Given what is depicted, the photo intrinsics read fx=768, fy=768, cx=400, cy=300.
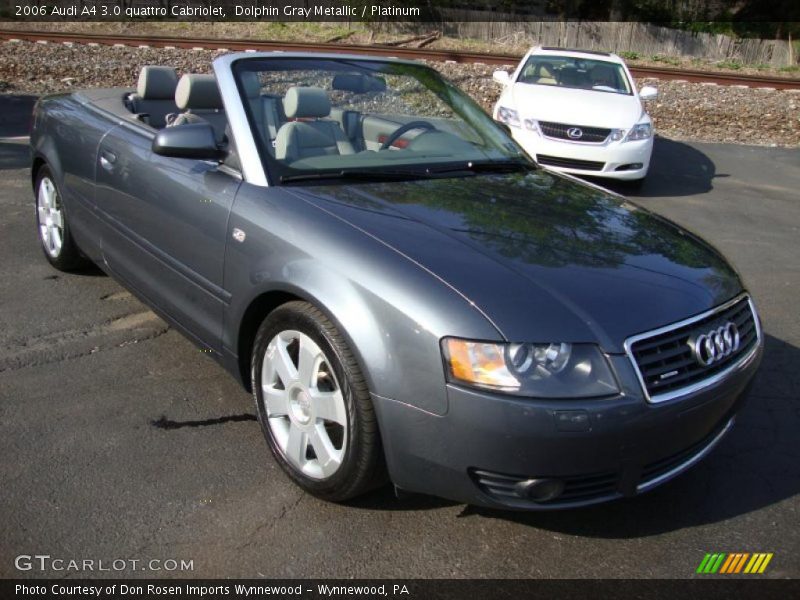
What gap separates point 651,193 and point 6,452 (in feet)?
24.9

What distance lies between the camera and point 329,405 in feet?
8.83

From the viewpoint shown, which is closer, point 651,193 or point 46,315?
point 46,315

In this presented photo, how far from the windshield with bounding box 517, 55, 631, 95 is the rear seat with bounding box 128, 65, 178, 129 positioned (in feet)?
19.1

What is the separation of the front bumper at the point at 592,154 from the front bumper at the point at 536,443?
6.15 metres

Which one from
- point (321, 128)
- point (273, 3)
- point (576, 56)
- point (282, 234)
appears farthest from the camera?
point (273, 3)

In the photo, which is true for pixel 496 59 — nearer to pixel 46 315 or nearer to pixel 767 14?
pixel 46 315

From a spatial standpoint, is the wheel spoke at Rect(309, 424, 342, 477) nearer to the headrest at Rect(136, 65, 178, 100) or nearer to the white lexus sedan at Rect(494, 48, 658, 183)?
the headrest at Rect(136, 65, 178, 100)

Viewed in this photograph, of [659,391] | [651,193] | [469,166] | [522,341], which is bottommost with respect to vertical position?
[651,193]

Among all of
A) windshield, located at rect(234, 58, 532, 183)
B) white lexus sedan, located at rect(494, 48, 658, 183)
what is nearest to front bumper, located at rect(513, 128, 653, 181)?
white lexus sedan, located at rect(494, 48, 658, 183)

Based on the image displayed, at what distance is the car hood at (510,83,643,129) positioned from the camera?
337 inches

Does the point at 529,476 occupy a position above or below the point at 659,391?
below

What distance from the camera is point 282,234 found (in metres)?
2.86

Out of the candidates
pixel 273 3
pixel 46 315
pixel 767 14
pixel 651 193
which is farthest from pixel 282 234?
pixel 767 14
